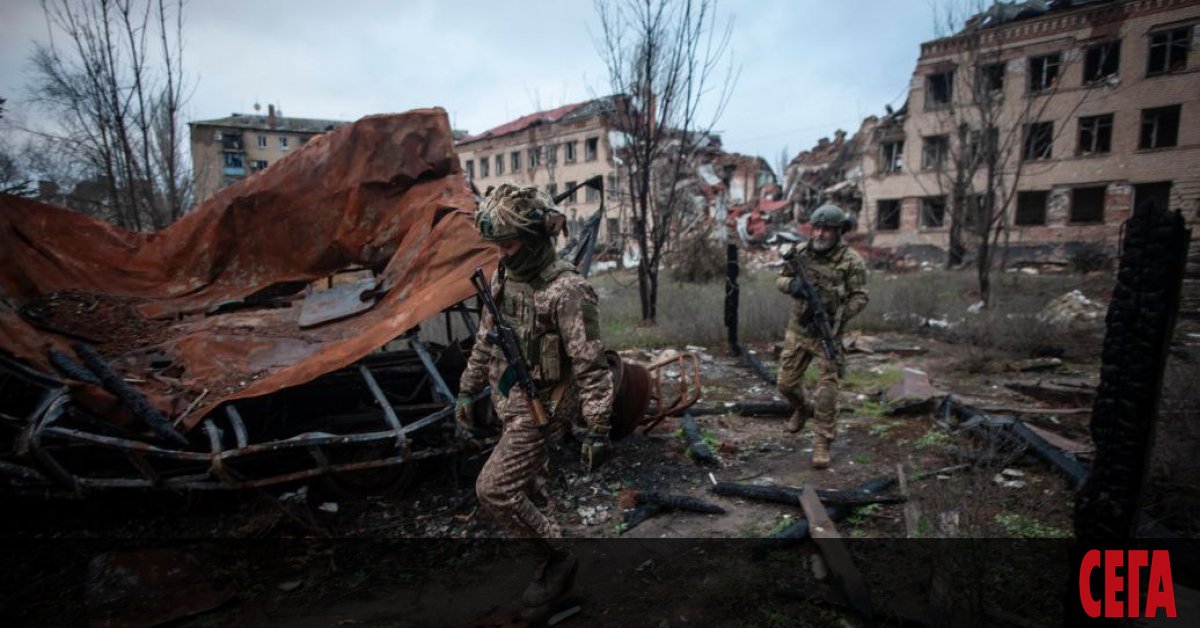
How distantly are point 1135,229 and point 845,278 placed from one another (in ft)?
8.62

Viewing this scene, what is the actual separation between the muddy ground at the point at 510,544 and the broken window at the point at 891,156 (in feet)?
73.3

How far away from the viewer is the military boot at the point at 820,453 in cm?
432

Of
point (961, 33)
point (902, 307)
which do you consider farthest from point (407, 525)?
point (961, 33)

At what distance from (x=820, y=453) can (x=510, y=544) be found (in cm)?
240

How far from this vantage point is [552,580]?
272 cm

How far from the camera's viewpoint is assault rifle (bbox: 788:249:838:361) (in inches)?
175

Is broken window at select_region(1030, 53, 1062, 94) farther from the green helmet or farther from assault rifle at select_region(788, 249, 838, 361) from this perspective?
assault rifle at select_region(788, 249, 838, 361)

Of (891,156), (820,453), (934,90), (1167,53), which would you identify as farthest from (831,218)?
(891,156)

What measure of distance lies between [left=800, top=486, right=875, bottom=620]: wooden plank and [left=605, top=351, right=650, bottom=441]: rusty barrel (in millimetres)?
1343

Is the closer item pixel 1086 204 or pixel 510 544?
pixel 510 544

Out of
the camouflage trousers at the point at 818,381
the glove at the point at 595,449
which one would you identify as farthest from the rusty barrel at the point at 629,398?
the glove at the point at 595,449

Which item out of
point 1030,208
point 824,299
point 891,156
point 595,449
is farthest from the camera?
point 891,156

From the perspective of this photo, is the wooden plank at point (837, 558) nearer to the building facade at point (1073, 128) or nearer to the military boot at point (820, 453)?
the military boot at point (820, 453)

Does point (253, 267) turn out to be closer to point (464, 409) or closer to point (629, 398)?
point (464, 409)
